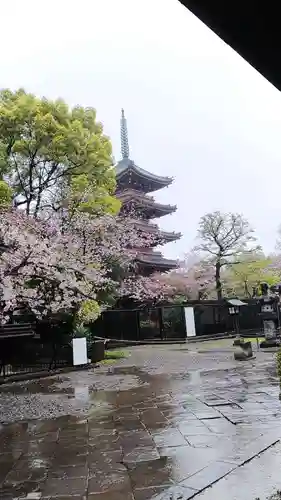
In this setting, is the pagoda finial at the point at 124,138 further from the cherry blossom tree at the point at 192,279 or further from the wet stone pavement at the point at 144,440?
the wet stone pavement at the point at 144,440

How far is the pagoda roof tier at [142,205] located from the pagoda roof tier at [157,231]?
0.92 m

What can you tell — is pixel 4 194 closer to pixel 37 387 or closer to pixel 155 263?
pixel 37 387

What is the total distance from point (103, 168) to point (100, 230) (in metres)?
2.53

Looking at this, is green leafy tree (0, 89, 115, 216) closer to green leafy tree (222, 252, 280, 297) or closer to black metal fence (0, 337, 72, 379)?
black metal fence (0, 337, 72, 379)

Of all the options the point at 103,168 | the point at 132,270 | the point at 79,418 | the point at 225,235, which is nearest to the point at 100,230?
the point at 103,168

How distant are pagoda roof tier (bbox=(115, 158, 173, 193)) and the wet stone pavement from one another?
20165 millimetres

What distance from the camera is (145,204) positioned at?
27125 mm

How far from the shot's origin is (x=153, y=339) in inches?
896

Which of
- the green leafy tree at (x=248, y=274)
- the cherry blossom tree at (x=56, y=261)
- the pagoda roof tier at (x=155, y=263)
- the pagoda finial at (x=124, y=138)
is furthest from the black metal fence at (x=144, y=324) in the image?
the pagoda finial at (x=124, y=138)

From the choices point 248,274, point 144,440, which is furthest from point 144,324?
point 144,440

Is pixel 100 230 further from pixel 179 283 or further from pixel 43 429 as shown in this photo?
pixel 179 283

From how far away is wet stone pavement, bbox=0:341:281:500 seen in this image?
12.0 feet

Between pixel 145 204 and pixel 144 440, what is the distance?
22674mm

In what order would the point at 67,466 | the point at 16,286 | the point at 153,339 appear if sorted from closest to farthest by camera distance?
the point at 67,466, the point at 16,286, the point at 153,339
